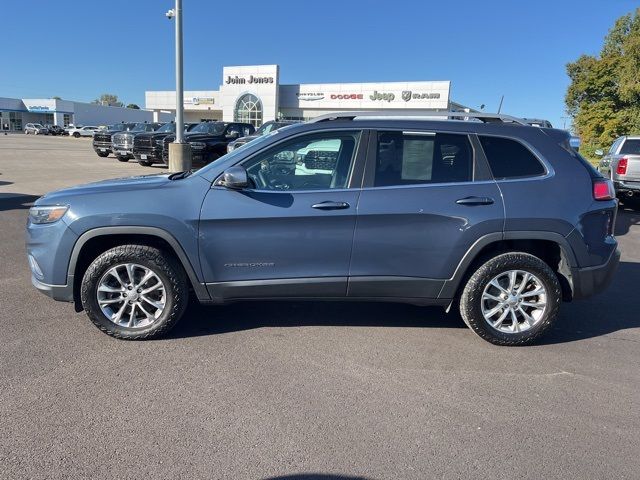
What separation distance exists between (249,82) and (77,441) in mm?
52699

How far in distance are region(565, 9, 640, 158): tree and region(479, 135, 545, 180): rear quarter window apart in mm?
36516

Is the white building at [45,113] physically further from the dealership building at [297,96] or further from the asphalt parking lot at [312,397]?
the asphalt parking lot at [312,397]

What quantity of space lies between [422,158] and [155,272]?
2.38 meters

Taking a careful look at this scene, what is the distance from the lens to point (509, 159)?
3.98m

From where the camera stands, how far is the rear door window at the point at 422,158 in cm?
390

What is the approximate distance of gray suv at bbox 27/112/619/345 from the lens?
375 cm

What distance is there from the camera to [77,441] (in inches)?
105

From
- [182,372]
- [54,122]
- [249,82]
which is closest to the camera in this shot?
[182,372]

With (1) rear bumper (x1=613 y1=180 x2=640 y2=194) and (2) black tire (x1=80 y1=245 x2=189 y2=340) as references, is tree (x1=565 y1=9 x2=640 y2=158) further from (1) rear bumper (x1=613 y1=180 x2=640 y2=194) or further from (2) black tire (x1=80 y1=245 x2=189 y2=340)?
(2) black tire (x1=80 y1=245 x2=189 y2=340)

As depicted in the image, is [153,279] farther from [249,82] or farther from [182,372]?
[249,82]

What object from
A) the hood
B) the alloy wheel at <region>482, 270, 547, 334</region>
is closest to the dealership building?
the alloy wheel at <region>482, 270, 547, 334</region>

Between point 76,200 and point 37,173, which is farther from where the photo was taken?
point 37,173

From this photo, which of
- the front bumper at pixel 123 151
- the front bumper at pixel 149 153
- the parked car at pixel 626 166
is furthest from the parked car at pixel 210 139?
the parked car at pixel 626 166

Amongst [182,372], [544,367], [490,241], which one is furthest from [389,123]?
[182,372]
